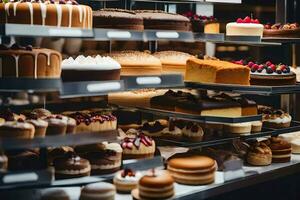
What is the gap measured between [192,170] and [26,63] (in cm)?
127

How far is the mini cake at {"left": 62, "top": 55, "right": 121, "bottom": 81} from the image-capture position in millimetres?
3135

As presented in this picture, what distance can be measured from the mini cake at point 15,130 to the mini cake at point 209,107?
4.38 ft

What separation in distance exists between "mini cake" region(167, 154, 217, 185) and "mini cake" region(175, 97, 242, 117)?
406mm

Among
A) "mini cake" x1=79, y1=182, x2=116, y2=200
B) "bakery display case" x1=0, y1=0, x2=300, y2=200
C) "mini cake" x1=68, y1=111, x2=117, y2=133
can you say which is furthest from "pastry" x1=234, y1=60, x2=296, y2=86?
"mini cake" x1=79, y1=182, x2=116, y2=200

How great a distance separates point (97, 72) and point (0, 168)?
0.76 m

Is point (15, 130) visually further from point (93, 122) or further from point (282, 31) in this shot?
point (282, 31)

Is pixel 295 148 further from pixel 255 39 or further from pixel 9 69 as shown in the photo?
pixel 9 69

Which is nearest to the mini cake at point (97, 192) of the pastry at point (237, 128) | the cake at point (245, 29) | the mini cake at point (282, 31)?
the pastry at point (237, 128)

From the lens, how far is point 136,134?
3.65 metres

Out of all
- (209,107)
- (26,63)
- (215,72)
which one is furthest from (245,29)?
(26,63)

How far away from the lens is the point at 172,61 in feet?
13.3

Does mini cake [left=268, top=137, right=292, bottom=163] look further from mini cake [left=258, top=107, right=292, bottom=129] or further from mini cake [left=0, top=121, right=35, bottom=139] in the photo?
mini cake [left=0, top=121, right=35, bottom=139]

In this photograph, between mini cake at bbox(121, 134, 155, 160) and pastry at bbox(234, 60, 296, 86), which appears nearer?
mini cake at bbox(121, 134, 155, 160)

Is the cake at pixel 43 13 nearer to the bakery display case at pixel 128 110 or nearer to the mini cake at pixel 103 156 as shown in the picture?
the bakery display case at pixel 128 110
